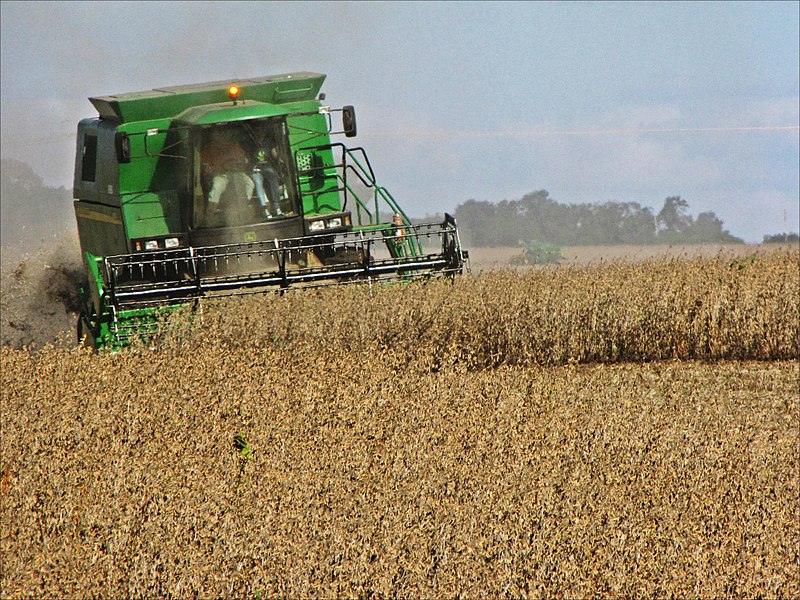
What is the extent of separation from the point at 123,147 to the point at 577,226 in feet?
71.4

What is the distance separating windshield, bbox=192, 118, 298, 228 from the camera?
372 inches

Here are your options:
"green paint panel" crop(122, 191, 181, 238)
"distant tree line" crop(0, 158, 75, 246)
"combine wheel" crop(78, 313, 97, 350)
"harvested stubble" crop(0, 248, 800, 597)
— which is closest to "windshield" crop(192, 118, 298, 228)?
"green paint panel" crop(122, 191, 181, 238)

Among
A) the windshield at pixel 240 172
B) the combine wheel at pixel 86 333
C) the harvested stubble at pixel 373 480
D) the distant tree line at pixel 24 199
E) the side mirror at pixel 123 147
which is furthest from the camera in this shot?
the distant tree line at pixel 24 199

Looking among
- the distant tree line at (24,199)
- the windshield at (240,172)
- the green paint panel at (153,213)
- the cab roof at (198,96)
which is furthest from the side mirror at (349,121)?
the distant tree line at (24,199)

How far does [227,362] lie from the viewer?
6266 mm

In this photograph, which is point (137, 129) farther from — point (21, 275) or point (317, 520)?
point (317, 520)

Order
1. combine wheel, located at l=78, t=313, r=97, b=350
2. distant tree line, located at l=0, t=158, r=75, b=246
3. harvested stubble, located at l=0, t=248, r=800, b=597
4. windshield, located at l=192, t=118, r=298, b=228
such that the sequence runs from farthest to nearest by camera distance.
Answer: distant tree line, located at l=0, t=158, r=75, b=246 → windshield, located at l=192, t=118, r=298, b=228 → combine wheel, located at l=78, t=313, r=97, b=350 → harvested stubble, located at l=0, t=248, r=800, b=597

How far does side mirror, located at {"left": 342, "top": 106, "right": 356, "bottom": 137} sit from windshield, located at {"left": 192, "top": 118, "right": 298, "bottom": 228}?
21.6 inches

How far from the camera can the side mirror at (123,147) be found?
29.9ft

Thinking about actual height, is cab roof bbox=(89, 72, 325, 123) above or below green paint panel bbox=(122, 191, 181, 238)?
above

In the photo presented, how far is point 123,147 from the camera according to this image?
30.0 feet

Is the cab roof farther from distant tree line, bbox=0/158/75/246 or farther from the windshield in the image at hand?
distant tree line, bbox=0/158/75/246

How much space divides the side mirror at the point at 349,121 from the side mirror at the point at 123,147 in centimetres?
189

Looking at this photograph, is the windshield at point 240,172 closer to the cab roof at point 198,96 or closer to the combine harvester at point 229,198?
the combine harvester at point 229,198
